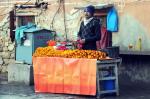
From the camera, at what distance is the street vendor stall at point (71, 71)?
1124cm

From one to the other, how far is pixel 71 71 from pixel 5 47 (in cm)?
633

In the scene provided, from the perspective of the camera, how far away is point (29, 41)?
14445mm

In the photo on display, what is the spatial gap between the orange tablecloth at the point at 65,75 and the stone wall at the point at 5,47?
16.9ft

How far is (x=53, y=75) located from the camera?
11875mm

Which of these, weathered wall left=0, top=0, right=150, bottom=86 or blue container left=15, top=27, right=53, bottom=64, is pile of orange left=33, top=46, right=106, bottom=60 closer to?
blue container left=15, top=27, right=53, bottom=64

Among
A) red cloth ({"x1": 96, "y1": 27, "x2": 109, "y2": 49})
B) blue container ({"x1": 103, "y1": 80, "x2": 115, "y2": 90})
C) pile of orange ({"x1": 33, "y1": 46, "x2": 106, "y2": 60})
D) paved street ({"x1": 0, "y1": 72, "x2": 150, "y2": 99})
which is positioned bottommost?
paved street ({"x1": 0, "y1": 72, "x2": 150, "y2": 99})

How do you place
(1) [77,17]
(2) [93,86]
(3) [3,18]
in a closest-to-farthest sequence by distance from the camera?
(2) [93,86], (1) [77,17], (3) [3,18]

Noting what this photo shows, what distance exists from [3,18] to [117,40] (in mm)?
4938

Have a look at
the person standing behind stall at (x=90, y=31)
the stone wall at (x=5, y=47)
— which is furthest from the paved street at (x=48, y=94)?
the stone wall at (x=5, y=47)

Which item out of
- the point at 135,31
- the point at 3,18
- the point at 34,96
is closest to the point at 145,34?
the point at 135,31

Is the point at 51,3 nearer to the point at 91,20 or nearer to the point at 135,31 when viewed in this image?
the point at 135,31

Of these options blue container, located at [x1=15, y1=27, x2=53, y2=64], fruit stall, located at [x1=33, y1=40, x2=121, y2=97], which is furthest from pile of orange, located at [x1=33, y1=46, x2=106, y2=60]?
blue container, located at [x1=15, y1=27, x2=53, y2=64]

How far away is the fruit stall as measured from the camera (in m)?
11.2

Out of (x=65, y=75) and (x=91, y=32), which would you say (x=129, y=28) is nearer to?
(x=91, y=32)
